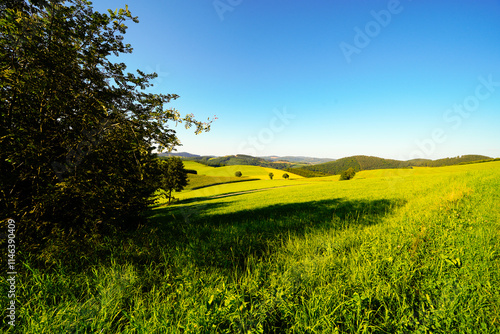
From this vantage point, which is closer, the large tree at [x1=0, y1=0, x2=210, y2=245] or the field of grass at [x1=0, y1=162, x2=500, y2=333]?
the field of grass at [x1=0, y1=162, x2=500, y2=333]

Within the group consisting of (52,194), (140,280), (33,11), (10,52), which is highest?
(33,11)

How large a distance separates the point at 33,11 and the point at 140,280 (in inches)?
254

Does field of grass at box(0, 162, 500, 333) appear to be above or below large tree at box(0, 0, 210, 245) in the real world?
below

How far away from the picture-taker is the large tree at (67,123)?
375cm

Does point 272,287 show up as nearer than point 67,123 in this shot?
Yes

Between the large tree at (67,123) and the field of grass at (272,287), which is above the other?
the large tree at (67,123)

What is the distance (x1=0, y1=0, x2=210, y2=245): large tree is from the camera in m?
3.75

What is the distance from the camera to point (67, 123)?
4.49 m

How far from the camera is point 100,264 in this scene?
10.6 feet

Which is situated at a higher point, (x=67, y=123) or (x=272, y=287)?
(x=67, y=123)

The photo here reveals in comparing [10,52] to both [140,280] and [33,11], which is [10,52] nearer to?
[33,11]

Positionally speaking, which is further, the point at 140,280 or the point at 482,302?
the point at 140,280

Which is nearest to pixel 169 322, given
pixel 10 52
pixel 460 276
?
pixel 460 276

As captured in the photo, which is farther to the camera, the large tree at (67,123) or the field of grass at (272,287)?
the large tree at (67,123)
